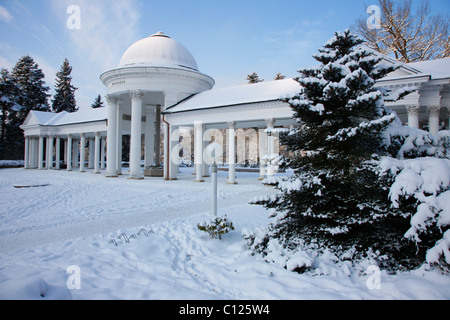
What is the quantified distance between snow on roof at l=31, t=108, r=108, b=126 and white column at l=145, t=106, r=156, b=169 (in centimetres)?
477

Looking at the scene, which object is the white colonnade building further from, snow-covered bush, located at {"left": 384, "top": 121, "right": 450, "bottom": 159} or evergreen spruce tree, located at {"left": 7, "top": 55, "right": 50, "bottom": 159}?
evergreen spruce tree, located at {"left": 7, "top": 55, "right": 50, "bottom": 159}

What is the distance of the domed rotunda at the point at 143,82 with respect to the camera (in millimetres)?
21688

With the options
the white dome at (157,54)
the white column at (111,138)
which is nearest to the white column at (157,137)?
the white column at (111,138)

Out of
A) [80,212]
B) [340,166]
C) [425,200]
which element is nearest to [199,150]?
[80,212]

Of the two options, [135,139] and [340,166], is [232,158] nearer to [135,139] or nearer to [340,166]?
[135,139]

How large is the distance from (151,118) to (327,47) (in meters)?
26.0

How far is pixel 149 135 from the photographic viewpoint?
28266 millimetres

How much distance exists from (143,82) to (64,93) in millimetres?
41477

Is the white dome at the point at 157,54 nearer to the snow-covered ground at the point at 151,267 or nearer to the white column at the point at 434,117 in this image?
the snow-covered ground at the point at 151,267

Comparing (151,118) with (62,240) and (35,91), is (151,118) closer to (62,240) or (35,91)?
(62,240)

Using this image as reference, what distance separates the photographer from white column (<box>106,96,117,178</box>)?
2319 cm

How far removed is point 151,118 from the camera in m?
29.0

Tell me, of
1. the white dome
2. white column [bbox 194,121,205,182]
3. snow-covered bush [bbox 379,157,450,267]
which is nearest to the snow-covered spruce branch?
snow-covered bush [bbox 379,157,450,267]

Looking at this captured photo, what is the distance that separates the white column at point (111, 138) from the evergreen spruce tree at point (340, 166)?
69.2 feet
